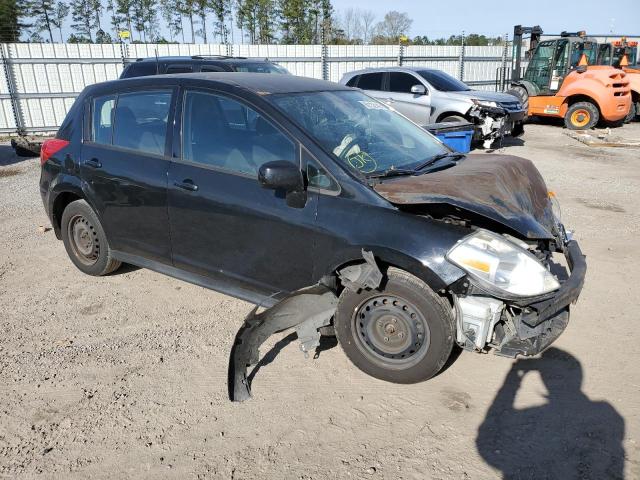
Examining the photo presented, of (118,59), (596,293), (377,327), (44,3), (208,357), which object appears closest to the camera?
(377,327)

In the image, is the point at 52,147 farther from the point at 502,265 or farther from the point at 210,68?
the point at 210,68

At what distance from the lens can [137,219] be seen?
4223 millimetres

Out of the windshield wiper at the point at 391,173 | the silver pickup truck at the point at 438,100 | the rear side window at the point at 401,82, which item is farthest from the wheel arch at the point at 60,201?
the rear side window at the point at 401,82

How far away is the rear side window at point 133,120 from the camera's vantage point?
4.06 metres

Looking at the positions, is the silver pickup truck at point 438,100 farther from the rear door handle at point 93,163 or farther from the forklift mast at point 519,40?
the rear door handle at point 93,163

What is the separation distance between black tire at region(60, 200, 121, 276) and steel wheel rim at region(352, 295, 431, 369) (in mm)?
2605

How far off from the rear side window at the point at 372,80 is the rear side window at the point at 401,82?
26 cm

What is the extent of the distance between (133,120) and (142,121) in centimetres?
12

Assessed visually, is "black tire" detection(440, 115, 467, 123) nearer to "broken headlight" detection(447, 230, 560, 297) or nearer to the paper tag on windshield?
the paper tag on windshield

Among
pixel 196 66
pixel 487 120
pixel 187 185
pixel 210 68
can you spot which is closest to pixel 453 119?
pixel 487 120

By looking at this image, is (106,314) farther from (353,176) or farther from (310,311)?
(353,176)

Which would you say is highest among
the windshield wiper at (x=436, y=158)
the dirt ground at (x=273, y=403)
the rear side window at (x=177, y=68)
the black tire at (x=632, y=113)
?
the rear side window at (x=177, y=68)

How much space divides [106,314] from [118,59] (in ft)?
43.1

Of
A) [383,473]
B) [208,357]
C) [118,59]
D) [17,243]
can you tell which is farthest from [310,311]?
[118,59]
